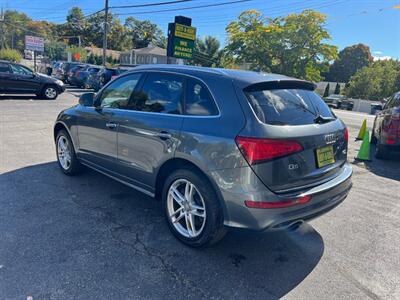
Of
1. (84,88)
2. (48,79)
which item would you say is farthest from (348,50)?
(48,79)

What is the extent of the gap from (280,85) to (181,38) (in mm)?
13217

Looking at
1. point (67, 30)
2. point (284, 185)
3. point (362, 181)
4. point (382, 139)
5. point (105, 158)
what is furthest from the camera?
point (67, 30)

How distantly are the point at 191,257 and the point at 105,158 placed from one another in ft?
6.10

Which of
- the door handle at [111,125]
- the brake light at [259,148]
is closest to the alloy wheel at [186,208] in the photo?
the brake light at [259,148]

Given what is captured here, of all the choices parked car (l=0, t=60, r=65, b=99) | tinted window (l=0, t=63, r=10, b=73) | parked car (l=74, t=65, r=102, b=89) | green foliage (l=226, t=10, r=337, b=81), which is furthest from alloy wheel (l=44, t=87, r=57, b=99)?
green foliage (l=226, t=10, r=337, b=81)

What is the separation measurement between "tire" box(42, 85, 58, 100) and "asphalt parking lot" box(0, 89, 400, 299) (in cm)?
1156

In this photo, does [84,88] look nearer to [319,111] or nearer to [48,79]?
[48,79]

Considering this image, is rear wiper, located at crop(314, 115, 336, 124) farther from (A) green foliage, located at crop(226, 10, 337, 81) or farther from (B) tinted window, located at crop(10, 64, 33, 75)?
(A) green foliage, located at crop(226, 10, 337, 81)

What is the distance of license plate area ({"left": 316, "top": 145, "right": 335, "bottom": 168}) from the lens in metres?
2.96

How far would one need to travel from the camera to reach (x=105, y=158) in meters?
4.17

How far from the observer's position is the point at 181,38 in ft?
50.4

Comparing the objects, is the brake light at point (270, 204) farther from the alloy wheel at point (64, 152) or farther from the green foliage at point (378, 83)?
the green foliage at point (378, 83)

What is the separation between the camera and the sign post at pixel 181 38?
1513cm

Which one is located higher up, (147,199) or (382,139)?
(382,139)
